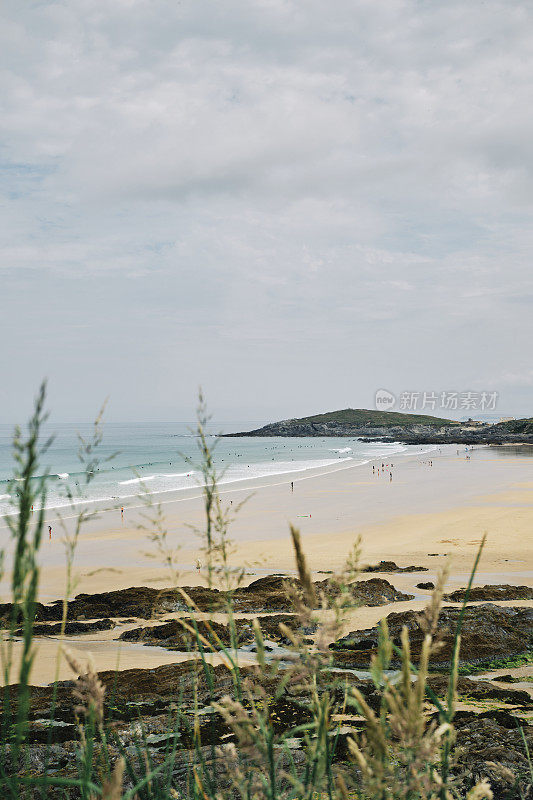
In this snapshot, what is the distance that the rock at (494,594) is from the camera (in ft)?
45.3

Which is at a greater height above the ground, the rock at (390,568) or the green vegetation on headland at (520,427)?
the green vegetation on headland at (520,427)

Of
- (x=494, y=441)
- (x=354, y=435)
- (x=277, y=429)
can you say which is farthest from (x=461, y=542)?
(x=277, y=429)

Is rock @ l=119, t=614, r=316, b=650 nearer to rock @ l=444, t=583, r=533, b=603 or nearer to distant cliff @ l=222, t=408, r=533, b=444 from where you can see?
rock @ l=444, t=583, r=533, b=603

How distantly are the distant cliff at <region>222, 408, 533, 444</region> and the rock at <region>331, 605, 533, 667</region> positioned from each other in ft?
347

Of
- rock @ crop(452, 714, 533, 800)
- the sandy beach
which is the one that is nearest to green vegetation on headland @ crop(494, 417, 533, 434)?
the sandy beach

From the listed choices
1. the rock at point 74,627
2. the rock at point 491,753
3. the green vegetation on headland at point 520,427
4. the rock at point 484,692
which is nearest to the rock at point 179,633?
the rock at point 74,627

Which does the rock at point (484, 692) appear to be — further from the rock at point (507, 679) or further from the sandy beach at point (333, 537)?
the sandy beach at point (333, 537)

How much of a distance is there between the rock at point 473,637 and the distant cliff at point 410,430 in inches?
4165

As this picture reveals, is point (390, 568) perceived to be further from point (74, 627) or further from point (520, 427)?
point (520, 427)

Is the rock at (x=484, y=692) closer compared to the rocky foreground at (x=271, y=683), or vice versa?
the rocky foreground at (x=271, y=683)

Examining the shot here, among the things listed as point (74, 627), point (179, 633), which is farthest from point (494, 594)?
point (74, 627)

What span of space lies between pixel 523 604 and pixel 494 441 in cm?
10539

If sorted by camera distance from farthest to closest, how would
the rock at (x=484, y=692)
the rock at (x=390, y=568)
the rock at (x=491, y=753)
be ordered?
the rock at (x=390, y=568), the rock at (x=484, y=692), the rock at (x=491, y=753)

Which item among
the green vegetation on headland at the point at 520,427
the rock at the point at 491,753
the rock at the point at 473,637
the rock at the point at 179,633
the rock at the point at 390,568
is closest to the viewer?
the rock at the point at 491,753
